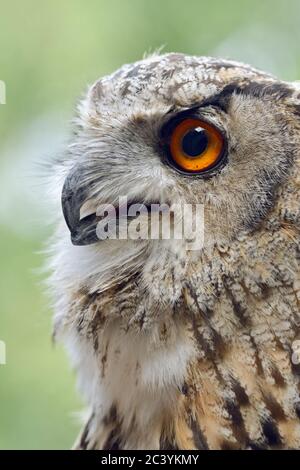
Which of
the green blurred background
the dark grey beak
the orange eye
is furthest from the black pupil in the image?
the green blurred background

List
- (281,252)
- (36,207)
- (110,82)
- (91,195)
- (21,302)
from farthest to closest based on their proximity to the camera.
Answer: (21,302), (36,207), (110,82), (91,195), (281,252)

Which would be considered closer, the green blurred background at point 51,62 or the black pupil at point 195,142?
the black pupil at point 195,142

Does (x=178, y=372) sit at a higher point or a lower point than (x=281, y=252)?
lower

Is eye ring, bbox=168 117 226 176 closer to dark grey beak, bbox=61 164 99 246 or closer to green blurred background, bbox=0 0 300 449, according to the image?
dark grey beak, bbox=61 164 99 246

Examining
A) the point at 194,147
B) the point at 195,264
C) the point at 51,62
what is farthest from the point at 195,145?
the point at 51,62

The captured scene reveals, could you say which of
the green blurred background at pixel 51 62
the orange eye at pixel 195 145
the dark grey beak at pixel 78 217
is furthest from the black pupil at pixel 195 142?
the green blurred background at pixel 51 62

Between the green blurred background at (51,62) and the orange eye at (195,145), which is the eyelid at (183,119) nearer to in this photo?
the orange eye at (195,145)

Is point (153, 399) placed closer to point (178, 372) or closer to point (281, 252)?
point (178, 372)
